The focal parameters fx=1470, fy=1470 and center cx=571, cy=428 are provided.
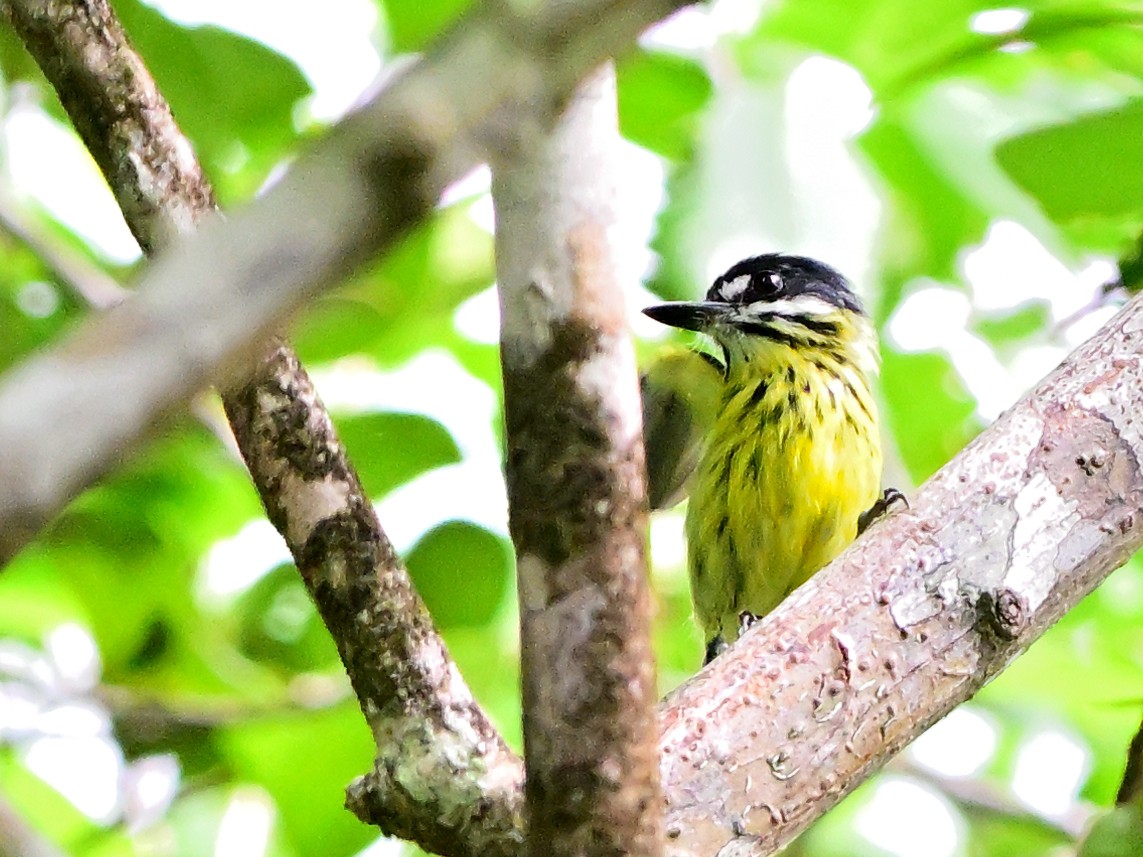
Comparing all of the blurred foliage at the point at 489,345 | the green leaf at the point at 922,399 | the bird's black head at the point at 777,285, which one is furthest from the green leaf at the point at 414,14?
the bird's black head at the point at 777,285

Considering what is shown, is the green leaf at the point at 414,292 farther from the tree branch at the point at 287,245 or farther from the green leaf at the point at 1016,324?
the tree branch at the point at 287,245

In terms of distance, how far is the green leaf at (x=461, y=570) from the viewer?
9.01 ft

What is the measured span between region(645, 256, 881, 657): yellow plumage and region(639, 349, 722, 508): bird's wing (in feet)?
0.08

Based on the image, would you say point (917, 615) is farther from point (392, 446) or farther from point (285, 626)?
point (285, 626)

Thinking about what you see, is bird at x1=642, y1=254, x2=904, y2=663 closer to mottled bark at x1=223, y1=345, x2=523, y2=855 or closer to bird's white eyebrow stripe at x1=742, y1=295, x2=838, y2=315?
bird's white eyebrow stripe at x1=742, y1=295, x2=838, y2=315

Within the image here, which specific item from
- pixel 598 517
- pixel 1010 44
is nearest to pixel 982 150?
pixel 1010 44

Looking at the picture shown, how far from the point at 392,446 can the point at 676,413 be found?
48.2 inches

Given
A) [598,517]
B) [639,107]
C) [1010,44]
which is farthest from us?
[639,107]

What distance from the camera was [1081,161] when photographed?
7.36 ft

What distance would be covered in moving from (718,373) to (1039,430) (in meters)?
1.61

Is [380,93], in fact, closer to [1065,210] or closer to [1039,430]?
[1039,430]

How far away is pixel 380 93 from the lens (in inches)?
21.5

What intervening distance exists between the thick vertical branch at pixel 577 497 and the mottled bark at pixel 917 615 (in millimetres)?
443

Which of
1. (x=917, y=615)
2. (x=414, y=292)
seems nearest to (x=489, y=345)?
(x=414, y=292)
